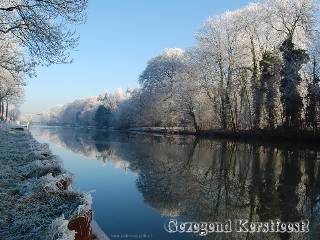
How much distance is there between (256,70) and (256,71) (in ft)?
0.87

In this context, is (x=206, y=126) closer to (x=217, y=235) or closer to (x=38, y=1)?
(x=38, y=1)

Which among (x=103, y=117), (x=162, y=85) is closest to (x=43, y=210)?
(x=162, y=85)

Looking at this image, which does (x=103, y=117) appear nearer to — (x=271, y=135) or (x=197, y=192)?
(x=271, y=135)

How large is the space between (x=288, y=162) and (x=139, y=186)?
34.3 ft

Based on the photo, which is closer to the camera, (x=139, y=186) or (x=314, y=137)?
(x=139, y=186)

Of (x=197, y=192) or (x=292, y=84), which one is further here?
(x=292, y=84)

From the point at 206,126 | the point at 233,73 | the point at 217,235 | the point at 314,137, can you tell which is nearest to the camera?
the point at 217,235

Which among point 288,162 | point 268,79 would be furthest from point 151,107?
point 288,162

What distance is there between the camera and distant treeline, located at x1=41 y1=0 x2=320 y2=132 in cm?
3969

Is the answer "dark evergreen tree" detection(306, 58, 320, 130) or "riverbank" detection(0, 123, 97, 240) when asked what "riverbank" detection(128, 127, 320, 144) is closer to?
"dark evergreen tree" detection(306, 58, 320, 130)

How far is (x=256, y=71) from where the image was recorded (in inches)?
1902

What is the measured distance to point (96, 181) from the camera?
631 inches

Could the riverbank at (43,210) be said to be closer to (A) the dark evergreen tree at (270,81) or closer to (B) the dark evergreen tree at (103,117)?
(A) the dark evergreen tree at (270,81)

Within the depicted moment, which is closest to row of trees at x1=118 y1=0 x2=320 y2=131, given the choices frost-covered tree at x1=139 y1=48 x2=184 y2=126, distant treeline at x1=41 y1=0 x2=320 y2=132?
distant treeline at x1=41 y1=0 x2=320 y2=132
